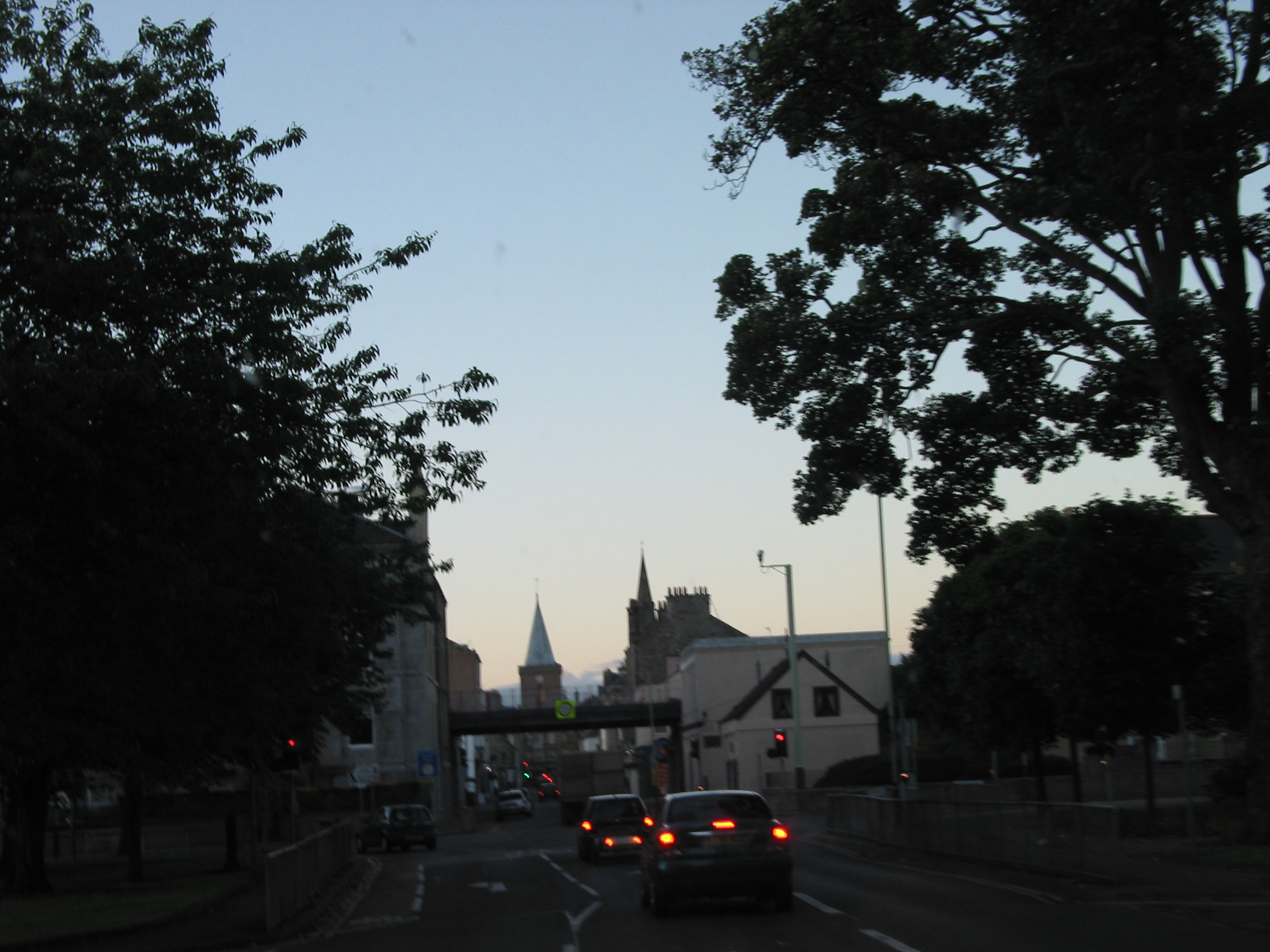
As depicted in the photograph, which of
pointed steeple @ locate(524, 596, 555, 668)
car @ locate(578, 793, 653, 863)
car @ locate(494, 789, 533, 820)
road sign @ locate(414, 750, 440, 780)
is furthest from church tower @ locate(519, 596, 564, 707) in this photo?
car @ locate(578, 793, 653, 863)

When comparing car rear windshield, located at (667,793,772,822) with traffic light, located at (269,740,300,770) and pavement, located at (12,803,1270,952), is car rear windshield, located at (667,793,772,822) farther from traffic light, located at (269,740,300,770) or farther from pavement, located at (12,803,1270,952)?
traffic light, located at (269,740,300,770)

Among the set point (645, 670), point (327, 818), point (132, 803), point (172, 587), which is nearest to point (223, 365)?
point (172, 587)

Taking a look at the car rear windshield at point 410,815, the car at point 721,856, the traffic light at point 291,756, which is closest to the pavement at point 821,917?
the car at point 721,856

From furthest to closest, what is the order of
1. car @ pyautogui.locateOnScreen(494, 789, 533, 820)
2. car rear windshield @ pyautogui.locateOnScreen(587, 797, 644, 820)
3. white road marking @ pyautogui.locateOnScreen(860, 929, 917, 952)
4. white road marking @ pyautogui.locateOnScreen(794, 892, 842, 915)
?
car @ pyautogui.locateOnScreen(494, 789, 533, 820)
car rear windshield @ pyautogui.locateOnScreen(587, 797, 644, 820)
white road marking @ pyautogui.locateOnScreen(794, 892, 842, 915)
white road marking @ pyautogui.locateOnScreen(860, 929, 917, 952)

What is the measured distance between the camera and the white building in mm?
69188

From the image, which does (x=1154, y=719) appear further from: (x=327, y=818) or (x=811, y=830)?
(x=327, y=818)

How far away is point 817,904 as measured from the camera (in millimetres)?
16234

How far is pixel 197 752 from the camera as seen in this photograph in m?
21.8

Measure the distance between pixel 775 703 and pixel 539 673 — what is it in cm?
12469

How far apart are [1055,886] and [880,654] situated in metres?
56.9

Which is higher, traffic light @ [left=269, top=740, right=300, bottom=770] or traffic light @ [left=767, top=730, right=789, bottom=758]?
traffic light @ [left=269, top=740, right=300, bottom=770]

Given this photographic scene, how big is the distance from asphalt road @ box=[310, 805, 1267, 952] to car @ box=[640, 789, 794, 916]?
0.30 meters

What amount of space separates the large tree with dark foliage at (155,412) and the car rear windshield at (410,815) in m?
25.8

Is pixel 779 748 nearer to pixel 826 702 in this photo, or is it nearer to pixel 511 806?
pixel 826 702
